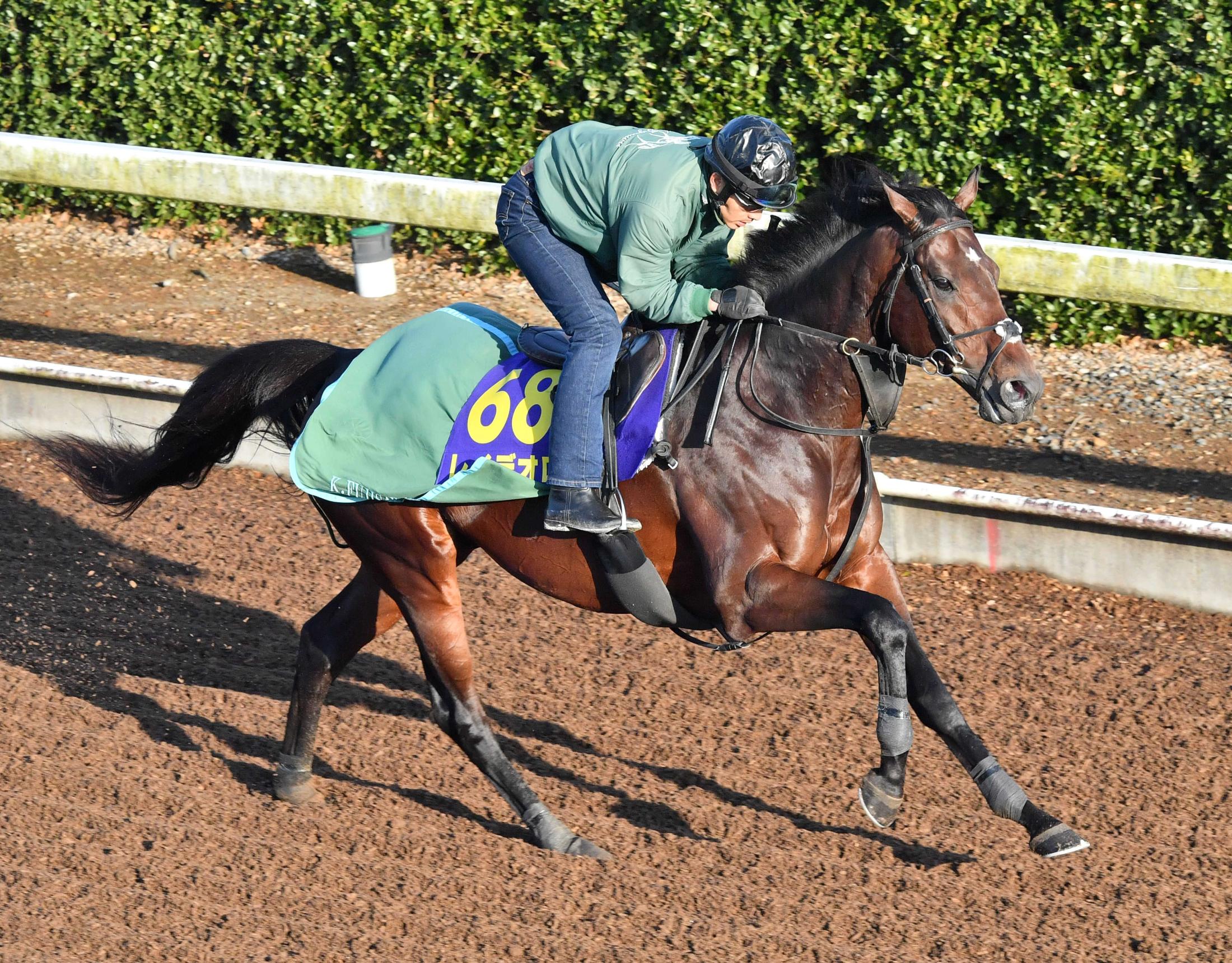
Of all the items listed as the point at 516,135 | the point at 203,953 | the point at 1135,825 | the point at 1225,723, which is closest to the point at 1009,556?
the point at 1225,723

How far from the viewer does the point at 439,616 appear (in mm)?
4840

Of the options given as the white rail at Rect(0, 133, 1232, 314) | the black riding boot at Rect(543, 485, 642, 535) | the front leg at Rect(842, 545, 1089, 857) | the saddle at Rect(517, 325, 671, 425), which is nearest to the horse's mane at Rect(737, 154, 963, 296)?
the saddle at Rect(517, 325, 671, 425)

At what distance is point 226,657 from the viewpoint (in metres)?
6.01

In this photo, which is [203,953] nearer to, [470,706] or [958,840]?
[470,706]

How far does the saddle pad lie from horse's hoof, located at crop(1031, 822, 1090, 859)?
1.60 m

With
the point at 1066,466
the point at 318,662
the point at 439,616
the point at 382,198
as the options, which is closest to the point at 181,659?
the point at 318,662

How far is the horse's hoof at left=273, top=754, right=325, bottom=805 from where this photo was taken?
16.3 feet

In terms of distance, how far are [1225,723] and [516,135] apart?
5651 mm

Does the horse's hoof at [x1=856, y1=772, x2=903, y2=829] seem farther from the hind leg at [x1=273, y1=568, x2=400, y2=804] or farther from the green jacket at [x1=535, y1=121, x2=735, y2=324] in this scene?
the hind leg at [x1=273, y1=568, x2=400, y2=804]

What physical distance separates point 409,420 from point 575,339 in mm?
646

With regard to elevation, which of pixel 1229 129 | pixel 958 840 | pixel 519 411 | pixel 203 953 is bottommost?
pixel 203 953

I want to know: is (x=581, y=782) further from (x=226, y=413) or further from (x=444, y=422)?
(x=226, y=413)

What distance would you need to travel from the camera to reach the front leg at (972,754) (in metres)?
4.25

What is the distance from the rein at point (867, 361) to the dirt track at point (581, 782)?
2.53 ft
